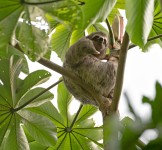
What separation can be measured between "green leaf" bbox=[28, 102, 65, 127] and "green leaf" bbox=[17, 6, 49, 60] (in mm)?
1044

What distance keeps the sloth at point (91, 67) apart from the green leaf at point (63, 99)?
0.20 m

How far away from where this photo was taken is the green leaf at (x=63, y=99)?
274 cm

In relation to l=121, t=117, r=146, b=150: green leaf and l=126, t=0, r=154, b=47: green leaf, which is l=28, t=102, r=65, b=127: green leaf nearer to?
l=126, t=0, r=154, b=47: green leaf

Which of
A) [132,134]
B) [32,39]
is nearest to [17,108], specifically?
[32,39]

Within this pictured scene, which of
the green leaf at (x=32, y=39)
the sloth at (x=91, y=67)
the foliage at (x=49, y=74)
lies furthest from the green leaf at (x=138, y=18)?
the sloth at (x=91, y=67)

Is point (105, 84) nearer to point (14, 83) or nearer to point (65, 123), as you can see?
point (65, 123)

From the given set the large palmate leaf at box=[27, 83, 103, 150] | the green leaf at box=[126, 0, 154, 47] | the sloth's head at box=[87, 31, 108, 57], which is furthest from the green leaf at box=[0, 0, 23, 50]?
the sloth's head at box=[87, 31, 108, 57]

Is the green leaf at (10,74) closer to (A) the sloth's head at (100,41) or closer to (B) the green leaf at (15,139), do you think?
(B) the green leaf at (15,139)

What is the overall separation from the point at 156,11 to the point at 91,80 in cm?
67

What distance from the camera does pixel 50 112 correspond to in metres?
2.62

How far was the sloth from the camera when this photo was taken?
8.05 feet

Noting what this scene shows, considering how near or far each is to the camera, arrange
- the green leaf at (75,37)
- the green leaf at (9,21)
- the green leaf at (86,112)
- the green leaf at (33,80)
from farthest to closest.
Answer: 1. the green leaf at (75,37)
2. the green leaf at (86,112)
3. the green leaf at (33,80)
4. the green leaf at (9,21)

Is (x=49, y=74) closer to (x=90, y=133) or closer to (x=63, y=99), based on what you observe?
(x=63, y=99)

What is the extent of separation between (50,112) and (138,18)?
1205 mm
